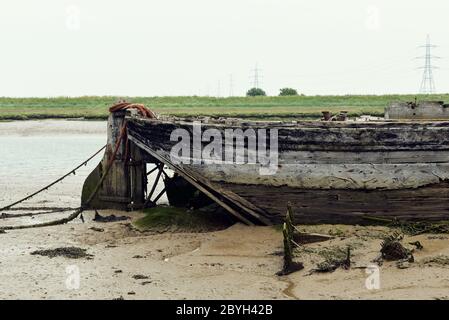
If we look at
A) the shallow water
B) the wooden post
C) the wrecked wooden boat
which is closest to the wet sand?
the wrecked wooden boat

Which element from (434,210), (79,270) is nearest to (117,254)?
(79,270)

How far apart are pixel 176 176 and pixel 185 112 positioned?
25859mm

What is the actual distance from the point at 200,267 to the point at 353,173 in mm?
2756

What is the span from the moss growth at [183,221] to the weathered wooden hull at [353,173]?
0.76m

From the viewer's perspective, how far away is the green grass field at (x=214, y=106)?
125ft

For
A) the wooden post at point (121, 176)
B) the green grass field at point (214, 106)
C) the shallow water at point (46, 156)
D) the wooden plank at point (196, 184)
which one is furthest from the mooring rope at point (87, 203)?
the green grass field at point (214, 106)

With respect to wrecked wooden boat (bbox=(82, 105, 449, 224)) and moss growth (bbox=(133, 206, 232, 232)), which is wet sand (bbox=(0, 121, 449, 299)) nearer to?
moss growth (bbox=(133, 206, 232, 232))

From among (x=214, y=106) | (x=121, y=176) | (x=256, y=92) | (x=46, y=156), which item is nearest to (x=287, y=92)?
(x=256, y=92)

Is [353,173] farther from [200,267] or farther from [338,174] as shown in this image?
[200,267]

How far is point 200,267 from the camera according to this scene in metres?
9.40

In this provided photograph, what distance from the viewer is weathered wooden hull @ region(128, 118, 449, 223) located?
10531 millimetres

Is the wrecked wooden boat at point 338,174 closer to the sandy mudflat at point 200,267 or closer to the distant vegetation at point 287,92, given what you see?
the sandy mudflat at point 200,267

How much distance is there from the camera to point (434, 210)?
1052 cm

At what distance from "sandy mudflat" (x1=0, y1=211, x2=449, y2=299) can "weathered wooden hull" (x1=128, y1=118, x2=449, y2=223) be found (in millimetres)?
377
